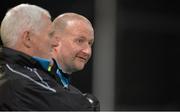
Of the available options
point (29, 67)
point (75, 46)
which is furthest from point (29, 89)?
point (75, 46)

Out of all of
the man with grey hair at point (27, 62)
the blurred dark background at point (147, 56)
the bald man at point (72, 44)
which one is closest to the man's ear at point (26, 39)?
the man with grey hair at point (27, 62)

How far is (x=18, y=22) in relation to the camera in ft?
7.34

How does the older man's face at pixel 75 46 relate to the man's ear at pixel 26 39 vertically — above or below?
below

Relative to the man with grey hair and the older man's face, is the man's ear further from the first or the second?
the older man's face

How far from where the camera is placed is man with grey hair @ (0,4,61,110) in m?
2.11

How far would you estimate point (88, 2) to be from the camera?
548 cm

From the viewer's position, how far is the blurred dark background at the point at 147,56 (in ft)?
20.0

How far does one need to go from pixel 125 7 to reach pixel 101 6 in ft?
2.70

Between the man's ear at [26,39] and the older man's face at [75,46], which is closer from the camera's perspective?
the man's ear at [26,39]

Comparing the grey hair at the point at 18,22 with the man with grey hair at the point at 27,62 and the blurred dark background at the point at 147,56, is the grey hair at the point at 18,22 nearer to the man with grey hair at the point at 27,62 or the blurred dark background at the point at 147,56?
the man with grey hair at the point at 27,62

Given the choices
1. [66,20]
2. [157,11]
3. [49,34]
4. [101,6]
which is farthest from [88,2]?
[49,34]

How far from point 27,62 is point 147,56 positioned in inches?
174

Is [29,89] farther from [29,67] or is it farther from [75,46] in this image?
[75,46]

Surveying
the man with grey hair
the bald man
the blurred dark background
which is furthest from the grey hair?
the blurred dark background
